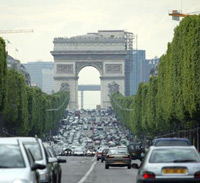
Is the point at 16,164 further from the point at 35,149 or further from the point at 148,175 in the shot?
the point at 35,149

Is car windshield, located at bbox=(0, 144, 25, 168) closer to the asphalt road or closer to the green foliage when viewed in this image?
the asphalt road

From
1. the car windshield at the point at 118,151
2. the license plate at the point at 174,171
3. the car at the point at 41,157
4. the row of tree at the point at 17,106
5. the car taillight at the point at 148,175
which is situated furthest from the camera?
the row of tree at the point at 17,106

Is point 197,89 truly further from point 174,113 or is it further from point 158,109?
point 158,109

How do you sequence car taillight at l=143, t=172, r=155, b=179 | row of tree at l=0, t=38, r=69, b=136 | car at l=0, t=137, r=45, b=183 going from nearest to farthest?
car at l=0, t=137, r=45, b=183 → car taillight at l=143, t=172, r=155, b=179 → row of tree at l=0, t=38, r=69, b=136

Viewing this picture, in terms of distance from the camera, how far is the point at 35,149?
29.8 m

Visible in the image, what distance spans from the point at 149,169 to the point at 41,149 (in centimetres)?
494

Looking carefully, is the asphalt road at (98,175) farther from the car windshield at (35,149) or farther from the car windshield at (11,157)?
the car windshield at (11,157)

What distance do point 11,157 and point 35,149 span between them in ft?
21.4

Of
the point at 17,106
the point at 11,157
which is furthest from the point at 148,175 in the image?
the point at 17,106

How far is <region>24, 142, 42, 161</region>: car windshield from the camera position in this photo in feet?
95.7

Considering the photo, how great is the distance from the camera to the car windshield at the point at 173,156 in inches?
1032

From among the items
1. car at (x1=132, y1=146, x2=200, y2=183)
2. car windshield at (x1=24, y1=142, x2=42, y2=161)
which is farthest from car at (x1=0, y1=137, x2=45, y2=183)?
car windshield at (x1=24, y1=142, x2=42, y2=161)

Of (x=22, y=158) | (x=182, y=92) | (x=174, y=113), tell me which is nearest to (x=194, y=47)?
(x=182, y=92)

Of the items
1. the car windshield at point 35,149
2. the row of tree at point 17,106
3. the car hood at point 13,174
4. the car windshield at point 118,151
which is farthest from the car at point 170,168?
the row of tree at point 17,106
